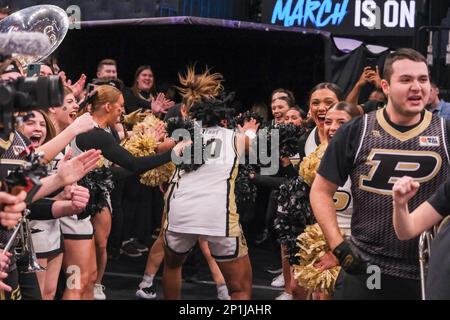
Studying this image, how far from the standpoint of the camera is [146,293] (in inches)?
276

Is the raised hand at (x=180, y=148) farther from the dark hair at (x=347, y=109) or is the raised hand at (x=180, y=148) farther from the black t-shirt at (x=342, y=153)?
the black t-shirt at (x=342, y=153)

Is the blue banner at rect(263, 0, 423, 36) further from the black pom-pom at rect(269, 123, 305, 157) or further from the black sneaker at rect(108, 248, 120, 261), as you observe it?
the black pom-pom at rect(269, 123, 305, 157)

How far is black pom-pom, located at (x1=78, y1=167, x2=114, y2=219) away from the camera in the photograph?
621 cm

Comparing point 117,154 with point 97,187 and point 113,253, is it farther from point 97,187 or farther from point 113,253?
point 113,253

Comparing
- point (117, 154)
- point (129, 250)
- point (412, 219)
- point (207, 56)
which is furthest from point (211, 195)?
point (207, 56)

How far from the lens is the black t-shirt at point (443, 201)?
3.64 m

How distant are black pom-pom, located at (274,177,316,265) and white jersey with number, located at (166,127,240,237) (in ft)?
1.13

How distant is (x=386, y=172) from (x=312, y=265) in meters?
1.10

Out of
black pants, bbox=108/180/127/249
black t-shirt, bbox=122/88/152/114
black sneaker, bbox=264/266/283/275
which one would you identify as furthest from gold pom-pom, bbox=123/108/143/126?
black sneaker, bbox=264/266/283/275

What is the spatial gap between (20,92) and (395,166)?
190cm

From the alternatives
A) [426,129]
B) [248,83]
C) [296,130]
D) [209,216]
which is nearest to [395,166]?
[426,129]

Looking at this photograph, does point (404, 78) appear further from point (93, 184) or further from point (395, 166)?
point (93, 184)

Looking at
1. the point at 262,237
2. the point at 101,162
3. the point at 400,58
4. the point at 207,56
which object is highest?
the point at 400,58
